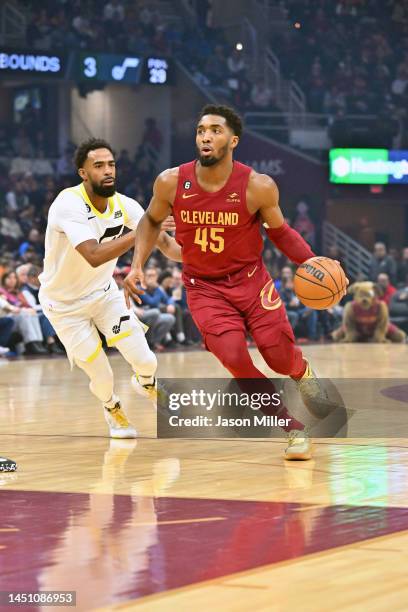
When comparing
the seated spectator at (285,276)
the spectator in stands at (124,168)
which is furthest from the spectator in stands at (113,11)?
the seated spectator at (285,276)

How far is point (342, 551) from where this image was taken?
4262 mm

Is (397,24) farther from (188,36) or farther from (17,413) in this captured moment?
(17,413)

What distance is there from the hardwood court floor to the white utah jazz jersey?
104 cm

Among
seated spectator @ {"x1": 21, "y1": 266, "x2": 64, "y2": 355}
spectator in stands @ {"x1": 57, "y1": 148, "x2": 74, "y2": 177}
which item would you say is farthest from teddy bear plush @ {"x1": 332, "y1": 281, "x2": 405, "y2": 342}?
spectator in stands @ {"x1": 57, "y1": 148, "x2": 74, "y2": 177}

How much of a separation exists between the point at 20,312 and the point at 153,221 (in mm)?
9434

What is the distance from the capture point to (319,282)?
670 cm

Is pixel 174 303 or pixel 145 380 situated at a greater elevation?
pixel 145 380

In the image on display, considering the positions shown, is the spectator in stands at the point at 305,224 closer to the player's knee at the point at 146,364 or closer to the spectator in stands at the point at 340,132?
the spectator in stands at the point at 340,132

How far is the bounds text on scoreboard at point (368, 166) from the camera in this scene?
25.1 m

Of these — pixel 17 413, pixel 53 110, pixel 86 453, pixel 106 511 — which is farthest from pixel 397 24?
pixel 106 511

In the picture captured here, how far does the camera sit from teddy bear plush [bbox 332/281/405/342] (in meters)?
18.9

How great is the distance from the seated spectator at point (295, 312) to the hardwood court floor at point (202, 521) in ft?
37.4

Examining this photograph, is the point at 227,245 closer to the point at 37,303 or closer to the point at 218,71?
the point at 37,303

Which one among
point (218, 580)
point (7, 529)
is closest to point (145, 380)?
point (7, 529)
